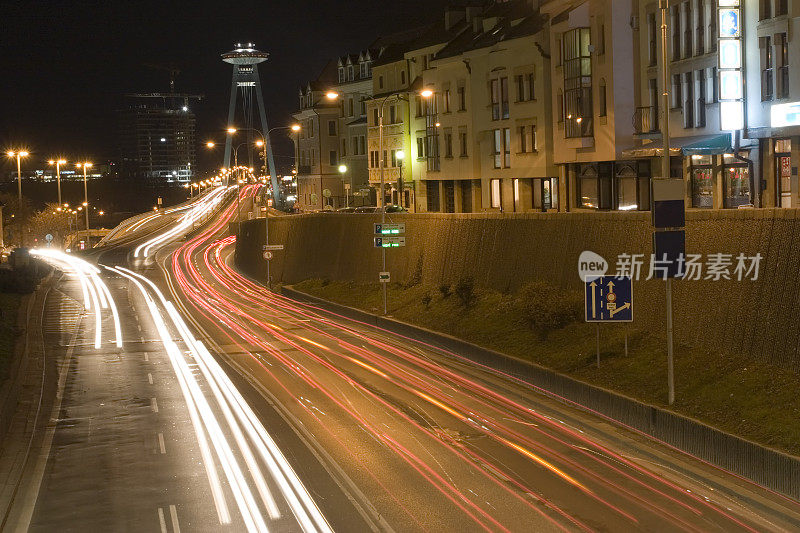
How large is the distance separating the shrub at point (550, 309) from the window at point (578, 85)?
56.5 ft

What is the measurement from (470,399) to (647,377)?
15.6 ft

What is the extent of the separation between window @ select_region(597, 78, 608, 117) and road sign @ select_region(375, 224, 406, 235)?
10.2 meters

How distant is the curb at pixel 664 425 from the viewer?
15766mm

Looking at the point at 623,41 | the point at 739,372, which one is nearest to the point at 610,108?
the point at 623,41

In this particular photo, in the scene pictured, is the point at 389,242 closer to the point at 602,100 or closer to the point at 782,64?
the point at 602,100

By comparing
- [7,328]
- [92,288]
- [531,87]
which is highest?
[531,87]

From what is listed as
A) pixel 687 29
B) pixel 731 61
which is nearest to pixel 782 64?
pixel 731 61

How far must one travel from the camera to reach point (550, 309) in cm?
2872

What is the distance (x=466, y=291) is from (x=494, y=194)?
21.4 meters

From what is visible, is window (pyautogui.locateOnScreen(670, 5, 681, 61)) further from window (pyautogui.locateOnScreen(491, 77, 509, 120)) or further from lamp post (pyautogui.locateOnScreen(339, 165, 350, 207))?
lamp post (pyautogui.locateOnScreen(339, 165, 350, 207))

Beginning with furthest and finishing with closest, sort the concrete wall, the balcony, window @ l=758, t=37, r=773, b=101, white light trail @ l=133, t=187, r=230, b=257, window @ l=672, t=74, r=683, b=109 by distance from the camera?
white light trail @ l=133, t=187, r=230, b=257 → the balcony → window @ l=672, t=74, r=683, b=109 → window @ l=758, t=37, r=773, b=101 → the concrete wall

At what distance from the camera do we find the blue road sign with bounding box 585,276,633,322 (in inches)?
922

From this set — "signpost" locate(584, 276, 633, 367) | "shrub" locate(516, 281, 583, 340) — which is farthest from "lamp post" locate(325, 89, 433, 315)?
"signpost" locate(584, 276, 633, 367)

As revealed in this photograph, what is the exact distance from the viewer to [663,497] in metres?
15.8
